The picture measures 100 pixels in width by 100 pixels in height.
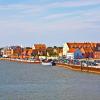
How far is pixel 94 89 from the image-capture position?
5184 centimetres

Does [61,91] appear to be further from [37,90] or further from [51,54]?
[51,54]

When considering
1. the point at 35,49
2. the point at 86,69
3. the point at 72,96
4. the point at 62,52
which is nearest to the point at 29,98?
the point at 72,96

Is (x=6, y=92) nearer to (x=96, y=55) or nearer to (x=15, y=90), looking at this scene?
(x=15, y=90)

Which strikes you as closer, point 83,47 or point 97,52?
point 97,52

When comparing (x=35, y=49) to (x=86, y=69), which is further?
(x=35, y=49)

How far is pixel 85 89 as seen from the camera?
5212cm

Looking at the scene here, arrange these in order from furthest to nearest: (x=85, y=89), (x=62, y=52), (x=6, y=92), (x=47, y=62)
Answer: (x=62, y=52), (x=47, y=62), (x=85, y=89), (x=6, y=92)

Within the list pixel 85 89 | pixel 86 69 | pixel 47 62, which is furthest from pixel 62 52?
pixel 85 89

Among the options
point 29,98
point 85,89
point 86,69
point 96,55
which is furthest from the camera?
point 96,55

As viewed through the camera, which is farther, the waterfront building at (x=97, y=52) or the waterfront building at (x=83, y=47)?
the waterfront building at (x=83, y=47)

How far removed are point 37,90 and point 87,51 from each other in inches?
3910

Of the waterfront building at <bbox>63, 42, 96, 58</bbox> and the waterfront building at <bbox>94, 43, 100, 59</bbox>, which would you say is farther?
the waterfront building at <bbox>63, 42, 96, 58</bbox>

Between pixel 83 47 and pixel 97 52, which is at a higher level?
pixel 83 47

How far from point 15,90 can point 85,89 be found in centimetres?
727
